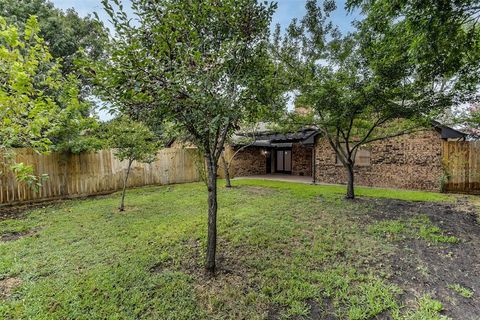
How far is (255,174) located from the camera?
1688 centimetres

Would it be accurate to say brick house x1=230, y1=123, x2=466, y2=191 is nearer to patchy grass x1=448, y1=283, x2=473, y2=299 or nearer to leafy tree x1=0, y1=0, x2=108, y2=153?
patchy grass x1=448, y1=283, x2=473, y2=299

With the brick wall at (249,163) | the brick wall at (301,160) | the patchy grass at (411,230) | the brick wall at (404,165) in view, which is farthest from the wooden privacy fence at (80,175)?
the brick wall at (301,160)

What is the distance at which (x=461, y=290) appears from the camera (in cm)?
303

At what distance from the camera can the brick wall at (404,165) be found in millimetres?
9516

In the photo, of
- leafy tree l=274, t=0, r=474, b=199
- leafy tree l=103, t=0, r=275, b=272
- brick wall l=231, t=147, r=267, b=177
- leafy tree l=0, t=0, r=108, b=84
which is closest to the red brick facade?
leafy tree l=274, t=0, r=474, b=199

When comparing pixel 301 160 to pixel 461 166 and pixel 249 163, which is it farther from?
pixel 461 166

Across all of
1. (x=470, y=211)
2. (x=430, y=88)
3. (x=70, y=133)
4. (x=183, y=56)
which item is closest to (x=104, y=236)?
(x=183, y=56)

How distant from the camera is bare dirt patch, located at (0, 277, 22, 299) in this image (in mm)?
3192

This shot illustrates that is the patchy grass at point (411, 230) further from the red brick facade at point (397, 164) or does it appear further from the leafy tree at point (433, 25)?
the red brick facade at point (397, 164)

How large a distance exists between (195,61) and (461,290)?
4.40 metres

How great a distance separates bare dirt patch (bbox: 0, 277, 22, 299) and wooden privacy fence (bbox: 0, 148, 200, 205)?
4.41m

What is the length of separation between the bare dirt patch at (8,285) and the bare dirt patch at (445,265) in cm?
526

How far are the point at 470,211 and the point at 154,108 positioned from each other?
27.8 feet

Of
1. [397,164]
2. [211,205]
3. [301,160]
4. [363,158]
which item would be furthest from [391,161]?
[211,205]
